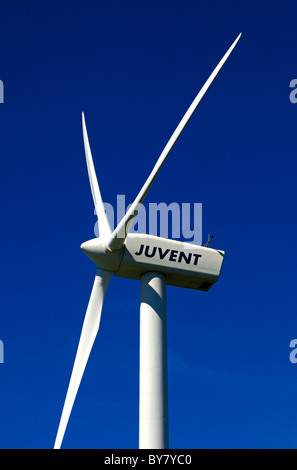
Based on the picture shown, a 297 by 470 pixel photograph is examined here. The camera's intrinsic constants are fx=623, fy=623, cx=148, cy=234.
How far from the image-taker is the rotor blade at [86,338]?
2061 cm

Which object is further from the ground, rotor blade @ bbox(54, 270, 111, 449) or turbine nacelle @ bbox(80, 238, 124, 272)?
turbine nacelle @ bbox(80, 238, 124, 272)

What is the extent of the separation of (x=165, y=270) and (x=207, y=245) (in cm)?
226

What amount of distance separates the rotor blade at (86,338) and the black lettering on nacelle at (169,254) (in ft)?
5.17

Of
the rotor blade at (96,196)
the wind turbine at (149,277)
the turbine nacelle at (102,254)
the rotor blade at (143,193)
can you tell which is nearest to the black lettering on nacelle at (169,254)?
the wind turbine at (149,277)

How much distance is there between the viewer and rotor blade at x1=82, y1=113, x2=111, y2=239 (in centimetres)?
2386

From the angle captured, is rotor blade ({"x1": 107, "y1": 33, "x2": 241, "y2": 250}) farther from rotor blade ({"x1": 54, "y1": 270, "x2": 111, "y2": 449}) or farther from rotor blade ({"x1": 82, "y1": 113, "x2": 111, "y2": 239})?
rotor blade ({"x1": 54, "y1": 270, "x2": 111, "y2": 449})

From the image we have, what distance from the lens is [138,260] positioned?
22906 mm

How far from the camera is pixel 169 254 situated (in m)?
23.3

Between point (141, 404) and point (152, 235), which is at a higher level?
point (152, 235)

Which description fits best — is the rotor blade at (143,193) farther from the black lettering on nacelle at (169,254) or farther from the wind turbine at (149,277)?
the black lettering on nacelle at (169,254)

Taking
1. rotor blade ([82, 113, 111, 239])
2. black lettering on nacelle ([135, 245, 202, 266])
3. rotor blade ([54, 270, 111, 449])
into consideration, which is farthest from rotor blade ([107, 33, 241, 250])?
rotor blade ([54, 270, 111, 449])
